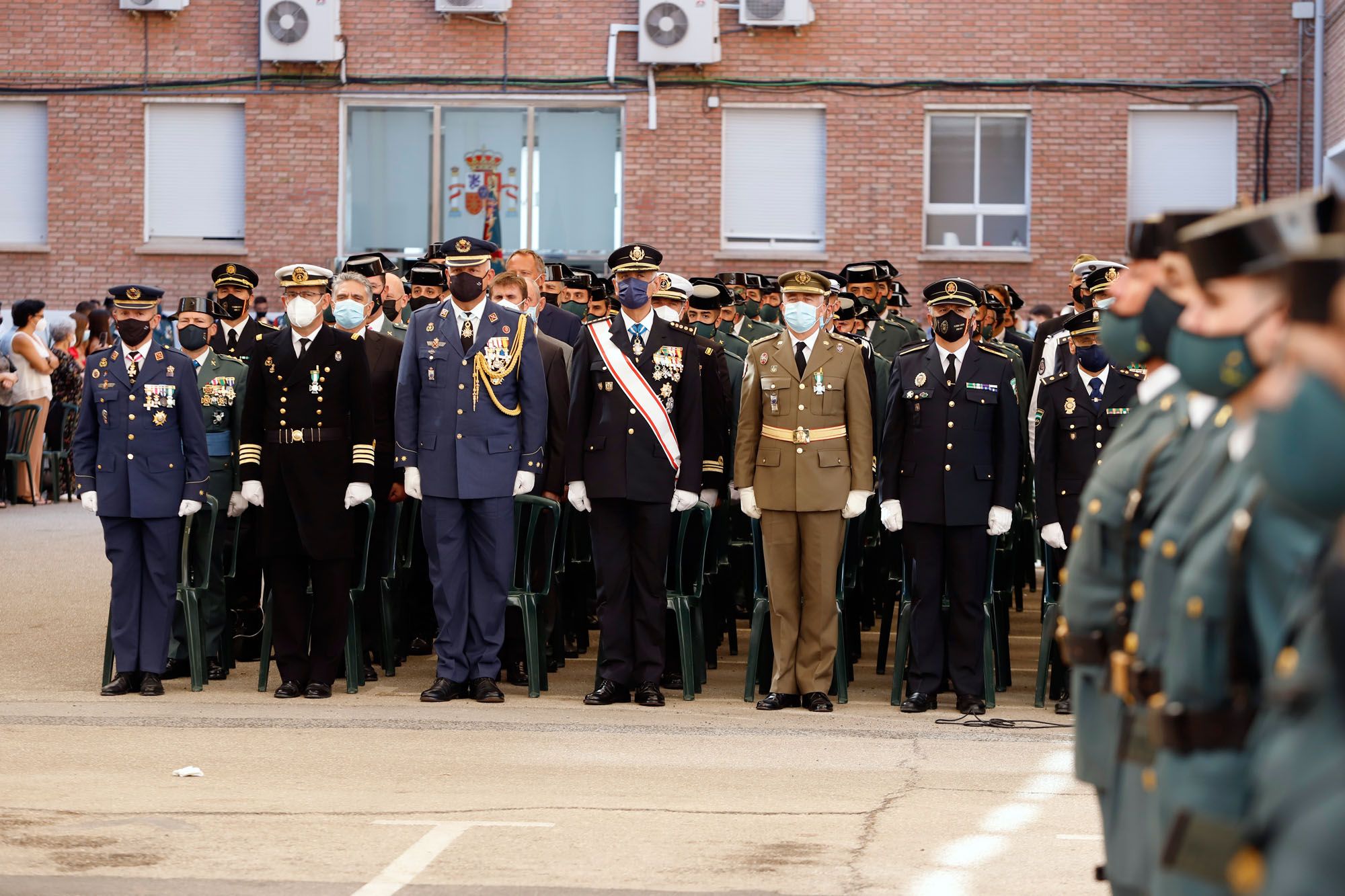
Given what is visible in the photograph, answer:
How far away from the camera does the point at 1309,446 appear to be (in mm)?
2309

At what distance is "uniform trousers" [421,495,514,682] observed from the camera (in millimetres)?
9422

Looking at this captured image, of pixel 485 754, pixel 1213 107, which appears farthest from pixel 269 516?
pixel 1213 107

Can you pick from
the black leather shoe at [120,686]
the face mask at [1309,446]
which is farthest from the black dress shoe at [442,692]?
the face mask at [1309,446]

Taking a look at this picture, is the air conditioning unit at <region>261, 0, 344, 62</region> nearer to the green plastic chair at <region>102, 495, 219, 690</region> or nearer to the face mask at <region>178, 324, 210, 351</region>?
the face mask at <region>178, 324, 210, 351</region>

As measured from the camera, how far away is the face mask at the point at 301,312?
9609 millimetres

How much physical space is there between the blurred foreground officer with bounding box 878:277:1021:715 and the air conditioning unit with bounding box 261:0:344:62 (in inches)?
584

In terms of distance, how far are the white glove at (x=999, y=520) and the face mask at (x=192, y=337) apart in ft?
14.9

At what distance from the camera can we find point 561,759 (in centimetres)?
773

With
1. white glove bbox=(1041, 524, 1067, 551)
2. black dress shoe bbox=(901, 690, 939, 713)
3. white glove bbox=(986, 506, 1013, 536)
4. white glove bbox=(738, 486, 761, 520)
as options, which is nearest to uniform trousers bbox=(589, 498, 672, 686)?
white glove bbox=(738, 486, 761, 520)

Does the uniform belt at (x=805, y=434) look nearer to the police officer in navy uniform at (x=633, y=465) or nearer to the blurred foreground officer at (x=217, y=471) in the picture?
the police officer in navy uniform at (x=633, y=465)

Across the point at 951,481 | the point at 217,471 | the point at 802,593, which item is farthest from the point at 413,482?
the point at 951,481

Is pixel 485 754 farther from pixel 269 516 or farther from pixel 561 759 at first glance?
pixel 269 516

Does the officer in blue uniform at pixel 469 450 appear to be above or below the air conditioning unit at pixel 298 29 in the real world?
below

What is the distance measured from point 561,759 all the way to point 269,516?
2571mm
